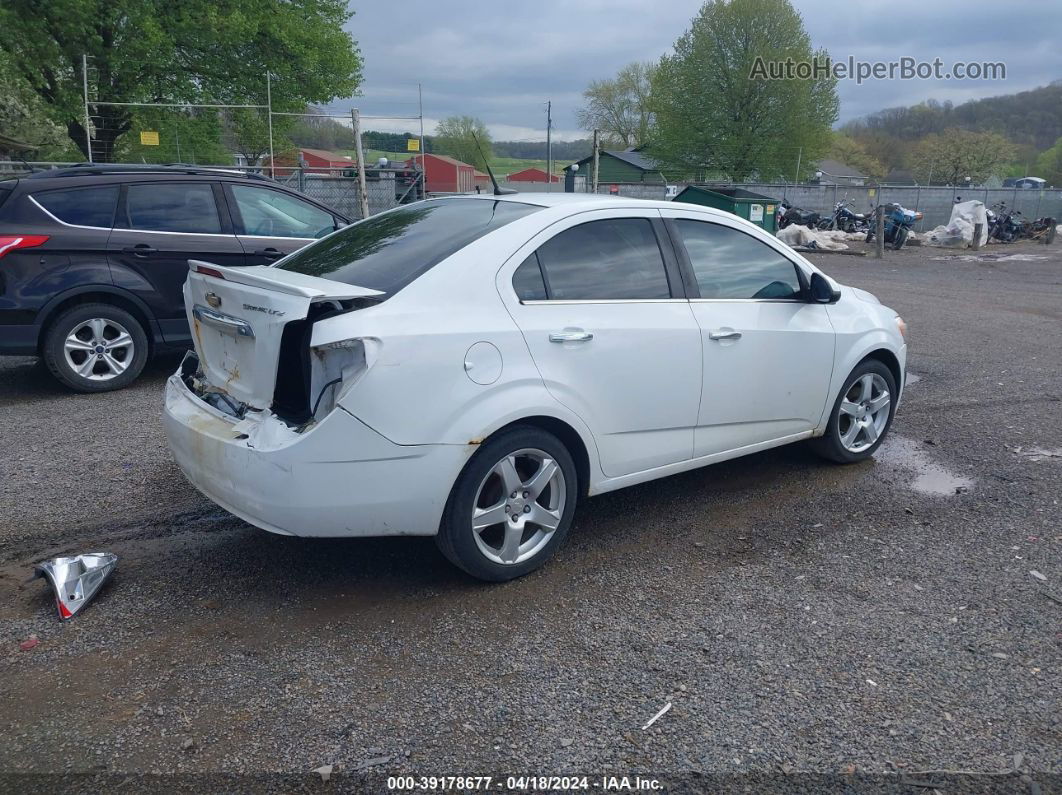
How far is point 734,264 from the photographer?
4574 millimetres

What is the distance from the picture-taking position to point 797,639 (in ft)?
10.8

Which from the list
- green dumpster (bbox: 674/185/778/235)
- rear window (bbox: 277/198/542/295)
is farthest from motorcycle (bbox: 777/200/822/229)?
rear window (bbox: 277/198/542/295)

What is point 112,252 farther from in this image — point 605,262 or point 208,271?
point 605,262

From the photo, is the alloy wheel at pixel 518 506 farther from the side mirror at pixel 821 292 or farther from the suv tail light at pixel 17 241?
the suv tail light at pixel 17 241

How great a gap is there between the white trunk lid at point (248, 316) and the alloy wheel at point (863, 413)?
3190 millimetres

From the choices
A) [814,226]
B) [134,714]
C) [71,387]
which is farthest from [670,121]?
[134,714]

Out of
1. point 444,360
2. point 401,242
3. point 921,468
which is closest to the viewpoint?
point 444,360

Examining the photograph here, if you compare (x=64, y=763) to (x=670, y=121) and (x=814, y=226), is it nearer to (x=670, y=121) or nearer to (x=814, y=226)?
(x=814, y=226)

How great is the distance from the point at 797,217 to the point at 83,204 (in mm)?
26283

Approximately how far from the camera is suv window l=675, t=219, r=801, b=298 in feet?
14.4

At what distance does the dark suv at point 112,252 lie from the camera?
636 cm

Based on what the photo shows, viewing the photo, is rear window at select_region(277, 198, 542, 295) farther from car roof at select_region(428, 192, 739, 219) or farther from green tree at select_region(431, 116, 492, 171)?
green tree at select_region(431, 116, 492, 171)

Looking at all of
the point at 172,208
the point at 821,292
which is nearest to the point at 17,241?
the point at 172,208

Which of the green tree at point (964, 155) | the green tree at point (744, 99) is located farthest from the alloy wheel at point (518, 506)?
the green tree at point (964, 155)
